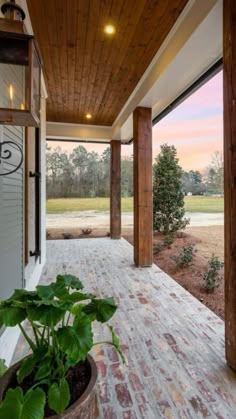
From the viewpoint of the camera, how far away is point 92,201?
22.1 ft

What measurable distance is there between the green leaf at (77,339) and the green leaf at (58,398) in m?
0.11

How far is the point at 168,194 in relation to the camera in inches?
214

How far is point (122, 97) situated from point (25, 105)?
3.56 metres

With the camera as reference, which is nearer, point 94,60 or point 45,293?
point 45,293

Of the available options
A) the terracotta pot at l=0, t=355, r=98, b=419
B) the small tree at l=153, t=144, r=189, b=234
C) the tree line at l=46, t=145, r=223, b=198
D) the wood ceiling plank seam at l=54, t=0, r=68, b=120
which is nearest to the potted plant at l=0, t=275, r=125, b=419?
the terracotta pot at l=0, t=355, r=98, b=419

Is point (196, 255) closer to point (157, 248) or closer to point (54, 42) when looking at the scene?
point (157, 248)

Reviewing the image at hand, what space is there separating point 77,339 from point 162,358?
45.4 inches

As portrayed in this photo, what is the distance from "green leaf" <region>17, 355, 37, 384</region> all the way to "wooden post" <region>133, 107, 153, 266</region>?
9.83 feet

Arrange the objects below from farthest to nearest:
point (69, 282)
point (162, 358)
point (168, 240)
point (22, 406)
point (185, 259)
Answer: point (168, 240) < point (185, 259) < point (162, 358) < point (69, 282) < point (22, 406)

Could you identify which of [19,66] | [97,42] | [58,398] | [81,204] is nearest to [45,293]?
[58,398]

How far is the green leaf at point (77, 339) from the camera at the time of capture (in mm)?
841

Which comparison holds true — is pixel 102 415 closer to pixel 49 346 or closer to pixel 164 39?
pixel 49 346

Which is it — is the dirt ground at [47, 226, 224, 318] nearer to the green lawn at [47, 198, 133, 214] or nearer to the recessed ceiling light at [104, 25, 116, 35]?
the green lawn at [47, 198, 133, 214]

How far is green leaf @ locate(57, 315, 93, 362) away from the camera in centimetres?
84
